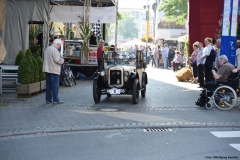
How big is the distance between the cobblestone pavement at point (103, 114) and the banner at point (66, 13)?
328 inches

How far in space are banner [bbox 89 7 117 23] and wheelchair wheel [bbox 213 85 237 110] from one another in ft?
40.1

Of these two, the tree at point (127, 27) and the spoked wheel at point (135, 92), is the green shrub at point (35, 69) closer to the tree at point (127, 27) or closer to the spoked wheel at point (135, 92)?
the spoked wheel at point (135, 92)

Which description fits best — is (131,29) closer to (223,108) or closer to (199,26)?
(199,26)

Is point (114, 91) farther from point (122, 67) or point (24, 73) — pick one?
point (24, 73)

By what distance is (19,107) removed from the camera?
13070 mm

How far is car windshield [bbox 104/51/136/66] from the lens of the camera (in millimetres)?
15211

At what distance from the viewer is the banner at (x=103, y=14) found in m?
24.3

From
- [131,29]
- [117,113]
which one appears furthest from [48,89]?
[131,29]

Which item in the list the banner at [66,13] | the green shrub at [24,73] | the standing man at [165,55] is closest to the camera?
the green shrub at [24,73]

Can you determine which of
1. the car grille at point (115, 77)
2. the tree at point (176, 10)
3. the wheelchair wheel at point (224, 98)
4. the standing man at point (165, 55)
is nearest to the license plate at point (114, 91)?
the car grille at point (115, 77)

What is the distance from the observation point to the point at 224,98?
12.8 meters

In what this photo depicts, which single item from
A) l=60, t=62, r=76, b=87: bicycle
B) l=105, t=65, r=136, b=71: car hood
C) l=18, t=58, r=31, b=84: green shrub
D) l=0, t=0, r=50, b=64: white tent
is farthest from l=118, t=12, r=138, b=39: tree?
l=105, t=65, r=136, b=71: car hood

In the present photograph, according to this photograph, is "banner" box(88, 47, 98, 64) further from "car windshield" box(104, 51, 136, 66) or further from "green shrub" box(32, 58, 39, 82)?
"car windshield" box(104, 51, 136, 66)

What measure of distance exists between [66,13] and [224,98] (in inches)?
518
